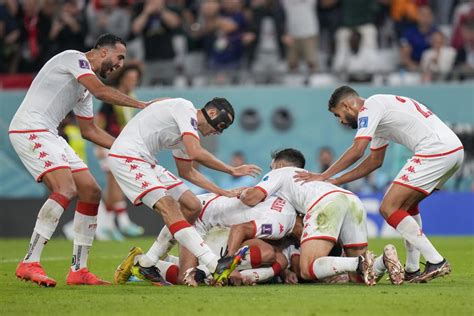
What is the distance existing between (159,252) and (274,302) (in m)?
2.46

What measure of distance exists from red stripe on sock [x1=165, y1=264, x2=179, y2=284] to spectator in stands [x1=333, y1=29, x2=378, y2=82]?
1080 centimetres

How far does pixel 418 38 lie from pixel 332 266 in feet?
40.2

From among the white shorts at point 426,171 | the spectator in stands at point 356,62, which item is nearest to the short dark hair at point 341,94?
the white shorts at point 426,171

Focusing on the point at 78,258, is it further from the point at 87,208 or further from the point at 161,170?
the point at 161,170

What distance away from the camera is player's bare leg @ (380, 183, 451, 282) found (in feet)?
36.8

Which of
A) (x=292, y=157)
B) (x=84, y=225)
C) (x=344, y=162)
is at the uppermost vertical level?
(x=344, y=162)

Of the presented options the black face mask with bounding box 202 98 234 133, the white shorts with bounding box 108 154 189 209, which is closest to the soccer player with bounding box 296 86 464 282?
the black face mask with bounding box 202 98 234 133

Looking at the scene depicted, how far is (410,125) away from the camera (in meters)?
11.7

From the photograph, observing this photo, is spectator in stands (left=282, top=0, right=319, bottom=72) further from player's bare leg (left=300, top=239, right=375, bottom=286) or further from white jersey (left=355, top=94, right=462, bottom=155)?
player's bare leg (left=300, top=239, right=375, bottom=286)

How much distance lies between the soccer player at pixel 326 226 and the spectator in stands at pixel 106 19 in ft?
39.1

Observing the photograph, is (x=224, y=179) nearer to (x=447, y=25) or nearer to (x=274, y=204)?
(x=447, y=25)

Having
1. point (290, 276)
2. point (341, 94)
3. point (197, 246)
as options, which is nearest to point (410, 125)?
point (341, 94)

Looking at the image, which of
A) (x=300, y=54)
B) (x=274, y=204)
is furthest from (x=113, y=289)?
(x=300, y=54)

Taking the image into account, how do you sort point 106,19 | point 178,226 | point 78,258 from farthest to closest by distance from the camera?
1. point 106,19
2. point 78,258
3. point 178,226
